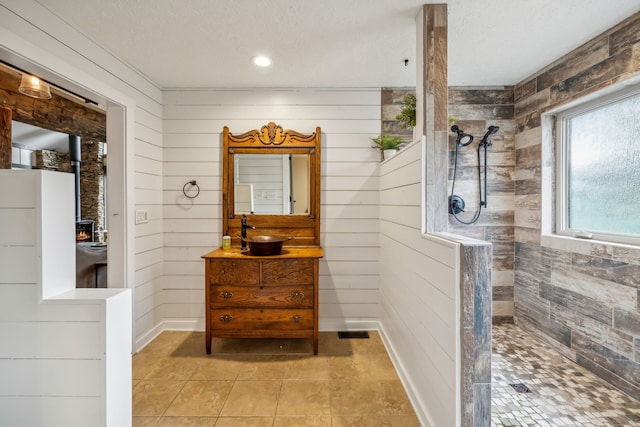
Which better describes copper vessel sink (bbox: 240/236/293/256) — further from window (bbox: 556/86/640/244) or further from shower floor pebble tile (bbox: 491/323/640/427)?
window (bbox: 556/86/640/244)

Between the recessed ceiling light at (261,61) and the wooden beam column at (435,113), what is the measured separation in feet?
3.93

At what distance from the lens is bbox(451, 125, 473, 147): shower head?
2908 millimetres

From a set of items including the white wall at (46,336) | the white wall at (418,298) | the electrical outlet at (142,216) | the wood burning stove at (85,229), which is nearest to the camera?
the white wall at (46,336)

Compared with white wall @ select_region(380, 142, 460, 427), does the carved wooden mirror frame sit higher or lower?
higher

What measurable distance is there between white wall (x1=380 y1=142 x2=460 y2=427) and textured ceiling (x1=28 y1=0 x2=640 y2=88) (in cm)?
83

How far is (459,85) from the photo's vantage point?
2.93 m

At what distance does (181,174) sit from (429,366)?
105 inches

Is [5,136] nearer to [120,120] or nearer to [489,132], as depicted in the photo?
[120,120]

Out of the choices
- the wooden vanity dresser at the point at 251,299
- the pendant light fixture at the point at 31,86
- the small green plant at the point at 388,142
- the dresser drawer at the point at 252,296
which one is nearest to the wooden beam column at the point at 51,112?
the pendant light fixture at the point at 31,86

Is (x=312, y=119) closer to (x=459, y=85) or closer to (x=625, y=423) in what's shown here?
(x=459, y=85)

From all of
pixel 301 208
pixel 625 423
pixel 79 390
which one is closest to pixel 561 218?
pixel 625 423

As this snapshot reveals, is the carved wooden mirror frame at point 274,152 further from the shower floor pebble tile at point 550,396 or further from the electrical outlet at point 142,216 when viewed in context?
the shower floor pebble tile at point 550,396

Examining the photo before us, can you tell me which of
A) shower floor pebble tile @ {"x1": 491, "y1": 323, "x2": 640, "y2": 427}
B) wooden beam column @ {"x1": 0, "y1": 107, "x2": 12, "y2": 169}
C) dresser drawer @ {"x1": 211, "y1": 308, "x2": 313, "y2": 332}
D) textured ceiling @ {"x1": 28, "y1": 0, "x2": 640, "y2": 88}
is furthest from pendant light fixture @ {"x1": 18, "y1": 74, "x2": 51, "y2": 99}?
shower floor pebble tile @ {"x1": 491, "y1": 323, "x2": 640, "y2": 427}

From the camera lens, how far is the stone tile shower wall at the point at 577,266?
1.92 metres
